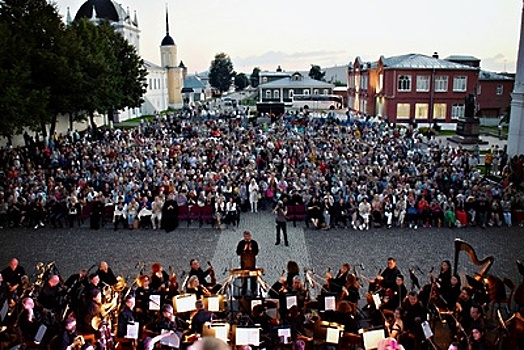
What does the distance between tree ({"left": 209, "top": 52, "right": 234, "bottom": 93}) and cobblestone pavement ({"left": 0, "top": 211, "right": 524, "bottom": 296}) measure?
11734cm

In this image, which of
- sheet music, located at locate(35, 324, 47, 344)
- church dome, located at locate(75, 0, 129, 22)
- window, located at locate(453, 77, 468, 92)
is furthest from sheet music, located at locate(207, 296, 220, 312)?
church dome, located at locate(75, 0, 129, 22)

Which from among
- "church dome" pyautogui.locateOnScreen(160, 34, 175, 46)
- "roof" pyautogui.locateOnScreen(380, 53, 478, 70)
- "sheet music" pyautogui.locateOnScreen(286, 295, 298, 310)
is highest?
"church dome" pyautogui.locateOnScreen(160, 34, 175, 46)

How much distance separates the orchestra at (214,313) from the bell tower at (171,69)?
8668 cm

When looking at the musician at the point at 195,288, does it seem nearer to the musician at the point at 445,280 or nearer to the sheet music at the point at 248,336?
the sheet music at the point at 248,336

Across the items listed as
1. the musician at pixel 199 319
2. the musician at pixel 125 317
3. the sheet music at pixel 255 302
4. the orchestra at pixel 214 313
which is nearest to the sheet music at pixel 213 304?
the orchestra at pixel 214 313

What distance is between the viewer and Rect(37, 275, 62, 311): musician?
35.6ft

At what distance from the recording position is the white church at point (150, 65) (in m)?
72.3

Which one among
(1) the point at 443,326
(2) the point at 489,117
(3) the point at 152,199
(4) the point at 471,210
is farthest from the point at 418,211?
(2) the point at 489,117

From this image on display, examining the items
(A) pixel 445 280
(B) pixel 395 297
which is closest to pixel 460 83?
(A) pixel 445 280

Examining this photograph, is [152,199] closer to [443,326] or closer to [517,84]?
[443,326]

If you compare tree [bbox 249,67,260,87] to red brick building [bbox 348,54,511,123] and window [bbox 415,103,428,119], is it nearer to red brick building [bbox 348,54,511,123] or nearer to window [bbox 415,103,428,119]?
red brick building [bbox 348,54,511,123]

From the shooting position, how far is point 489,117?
6344 cm

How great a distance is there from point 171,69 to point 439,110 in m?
56.1

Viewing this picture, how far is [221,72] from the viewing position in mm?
132875
